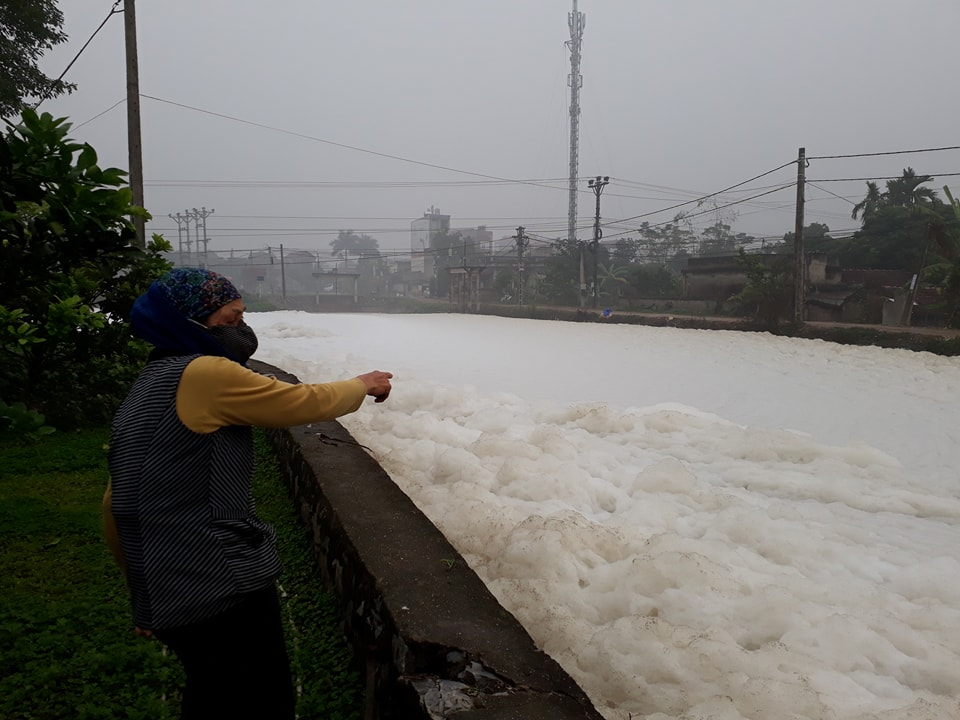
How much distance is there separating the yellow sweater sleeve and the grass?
3.56ft

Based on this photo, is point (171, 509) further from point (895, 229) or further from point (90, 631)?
point (895, 229)

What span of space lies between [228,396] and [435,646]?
988 mm

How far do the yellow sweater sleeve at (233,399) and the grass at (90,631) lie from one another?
1085mm

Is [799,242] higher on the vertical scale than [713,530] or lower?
higher

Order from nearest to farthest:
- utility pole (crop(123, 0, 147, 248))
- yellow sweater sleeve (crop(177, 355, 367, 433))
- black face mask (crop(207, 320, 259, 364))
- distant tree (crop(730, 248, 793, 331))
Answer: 1. yellow sweater sleeve (crop(177, 355, 367, 433))
2. black face mask (crop(207, 320, 259, 364))
3. utility pole (crop(123, 0, 147, 248))
4. distant tree (crop(730, 248, 793, 331))

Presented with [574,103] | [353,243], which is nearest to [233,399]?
[574,103]

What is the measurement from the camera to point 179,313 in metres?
1.61

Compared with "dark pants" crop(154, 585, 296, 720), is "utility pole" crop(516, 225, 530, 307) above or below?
above

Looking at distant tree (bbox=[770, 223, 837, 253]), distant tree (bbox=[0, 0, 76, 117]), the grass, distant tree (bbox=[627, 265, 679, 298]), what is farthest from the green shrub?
distant tree (bbox=[627, 265, 679, 298])

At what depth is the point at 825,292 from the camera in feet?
67.6

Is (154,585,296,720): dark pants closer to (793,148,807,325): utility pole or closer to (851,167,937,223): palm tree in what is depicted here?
(793,148,807,325): utility pole

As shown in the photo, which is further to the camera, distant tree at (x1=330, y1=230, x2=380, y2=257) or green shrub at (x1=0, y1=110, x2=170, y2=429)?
distant tree at (x1=330, y1=230, x2=380, y2=257)

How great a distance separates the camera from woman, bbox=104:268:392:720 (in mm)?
1549

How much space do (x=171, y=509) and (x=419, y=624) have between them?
905 mm
